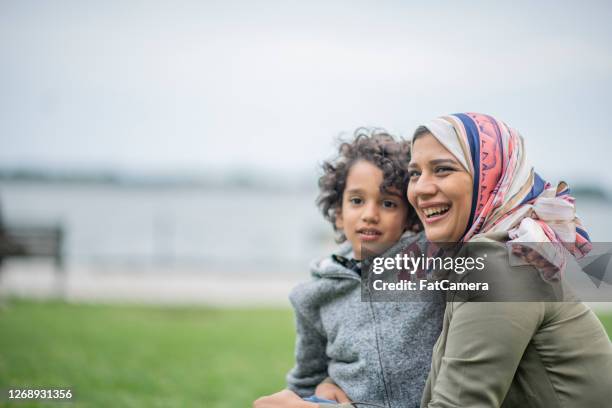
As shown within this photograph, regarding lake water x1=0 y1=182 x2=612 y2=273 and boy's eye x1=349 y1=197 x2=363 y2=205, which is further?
lake water x1=0 y1=182 x2=612 y2=273

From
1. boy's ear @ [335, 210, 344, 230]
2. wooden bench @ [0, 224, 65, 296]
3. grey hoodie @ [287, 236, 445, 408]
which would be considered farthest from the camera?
wooden bench @ [0, 224, 65, 296]

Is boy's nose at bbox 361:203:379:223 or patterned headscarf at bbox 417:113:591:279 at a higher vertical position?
patterned headscarf at bbox 417:113:591:279

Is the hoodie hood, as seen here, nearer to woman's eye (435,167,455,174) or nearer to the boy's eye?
the boy's eye

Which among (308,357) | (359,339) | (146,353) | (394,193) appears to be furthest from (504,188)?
(146,353)

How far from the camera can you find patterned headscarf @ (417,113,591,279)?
2203 mm

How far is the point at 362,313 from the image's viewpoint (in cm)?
275

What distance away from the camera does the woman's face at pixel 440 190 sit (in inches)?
90.5

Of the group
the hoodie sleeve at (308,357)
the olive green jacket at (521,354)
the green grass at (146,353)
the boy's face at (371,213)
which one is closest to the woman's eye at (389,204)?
the boy's face at (371,213)

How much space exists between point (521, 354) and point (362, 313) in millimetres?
856

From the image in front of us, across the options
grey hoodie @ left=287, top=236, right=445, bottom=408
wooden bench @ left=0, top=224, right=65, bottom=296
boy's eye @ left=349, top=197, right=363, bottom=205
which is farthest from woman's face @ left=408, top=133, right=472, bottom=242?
wooden bench @ left=0, top=224, right=65, bottom=296

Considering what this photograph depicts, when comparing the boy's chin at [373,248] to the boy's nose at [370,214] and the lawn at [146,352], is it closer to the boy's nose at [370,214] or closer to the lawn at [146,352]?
the boy's nose at [370,214]

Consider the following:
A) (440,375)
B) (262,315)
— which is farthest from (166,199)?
(440,375)

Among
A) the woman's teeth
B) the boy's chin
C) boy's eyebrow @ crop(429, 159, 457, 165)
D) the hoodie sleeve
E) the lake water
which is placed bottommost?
the lake water

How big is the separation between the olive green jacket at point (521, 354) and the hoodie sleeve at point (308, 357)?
95 cm
